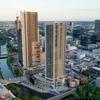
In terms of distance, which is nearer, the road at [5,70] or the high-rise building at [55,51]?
the high-rise building at [55,51]

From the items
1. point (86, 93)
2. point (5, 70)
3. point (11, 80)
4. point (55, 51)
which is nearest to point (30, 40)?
point (5, 70)

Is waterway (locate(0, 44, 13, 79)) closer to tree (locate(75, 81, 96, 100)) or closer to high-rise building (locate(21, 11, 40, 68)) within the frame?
high-rise building (locate(21, 11, 40, 68))

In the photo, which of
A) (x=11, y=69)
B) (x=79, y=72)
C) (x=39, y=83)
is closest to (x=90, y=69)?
(x=79, y=72)

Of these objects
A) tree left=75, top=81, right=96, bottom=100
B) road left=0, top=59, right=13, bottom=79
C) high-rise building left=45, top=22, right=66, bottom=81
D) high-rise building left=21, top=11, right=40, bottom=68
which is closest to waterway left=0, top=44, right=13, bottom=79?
road left=0, top=59, right=13, bottom=79

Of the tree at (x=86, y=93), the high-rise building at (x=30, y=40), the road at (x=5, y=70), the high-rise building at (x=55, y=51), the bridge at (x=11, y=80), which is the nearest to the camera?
the tree at (x=86, y=93)

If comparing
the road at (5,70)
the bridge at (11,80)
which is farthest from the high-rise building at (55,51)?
the road at (5,70)

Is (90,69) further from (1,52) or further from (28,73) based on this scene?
(1,52)

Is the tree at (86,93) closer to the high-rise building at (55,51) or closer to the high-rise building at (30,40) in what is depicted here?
the high-rise building at (55,51)

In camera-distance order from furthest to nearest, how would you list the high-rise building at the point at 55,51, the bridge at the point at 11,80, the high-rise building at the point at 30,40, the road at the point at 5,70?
the high-rise building at the point at 30,40 < the road at the point at 5,70 < the bridge at the point at 11,80 < the high-rise building at the point at 55,51
